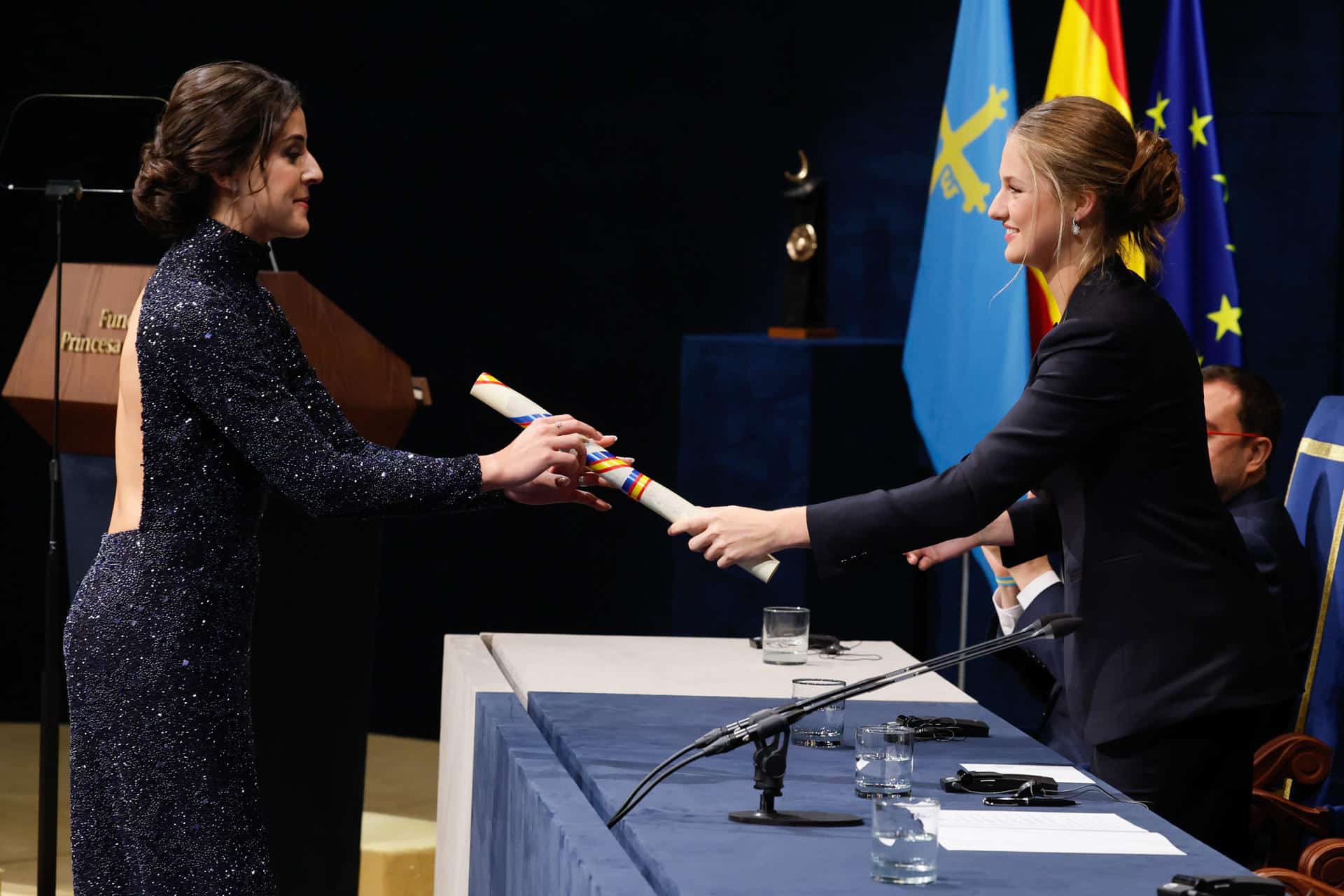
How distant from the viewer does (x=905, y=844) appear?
145 cm

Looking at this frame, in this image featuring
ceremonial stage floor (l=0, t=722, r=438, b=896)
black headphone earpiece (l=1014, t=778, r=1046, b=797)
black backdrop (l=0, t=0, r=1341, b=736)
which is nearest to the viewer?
black headphone earpiece (l=1014, t=778, r=1046, b=797)

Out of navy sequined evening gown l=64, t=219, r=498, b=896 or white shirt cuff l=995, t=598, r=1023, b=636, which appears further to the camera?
white shirt cuff l=995, t=598, r=1023, b=636

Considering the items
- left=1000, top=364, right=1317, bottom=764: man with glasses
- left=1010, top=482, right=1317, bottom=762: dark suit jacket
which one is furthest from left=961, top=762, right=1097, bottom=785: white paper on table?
left=1010, top=482, right=1317, bottom=762: dark suit jacket

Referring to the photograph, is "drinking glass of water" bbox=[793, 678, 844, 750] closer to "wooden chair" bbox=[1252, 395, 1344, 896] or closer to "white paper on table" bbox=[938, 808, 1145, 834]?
"white paper on table" bbox=[938, 808, 1145, 834]

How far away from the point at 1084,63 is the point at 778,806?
2.73 m

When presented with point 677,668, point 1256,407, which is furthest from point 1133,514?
point 1256,407

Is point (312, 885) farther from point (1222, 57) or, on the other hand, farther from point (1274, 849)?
point (1222, 57)

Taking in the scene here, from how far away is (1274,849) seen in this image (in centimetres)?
260

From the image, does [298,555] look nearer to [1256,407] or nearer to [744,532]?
[744,532]

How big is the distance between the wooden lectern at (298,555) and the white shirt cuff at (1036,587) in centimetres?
105

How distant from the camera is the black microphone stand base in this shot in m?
1.64

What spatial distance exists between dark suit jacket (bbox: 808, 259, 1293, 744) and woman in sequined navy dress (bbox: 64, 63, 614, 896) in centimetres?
75

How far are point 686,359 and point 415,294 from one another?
1.23 meters

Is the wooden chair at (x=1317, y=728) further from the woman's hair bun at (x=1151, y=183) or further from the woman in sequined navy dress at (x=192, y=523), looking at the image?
the woman in sequined navy dress at (x=192, y=523)
